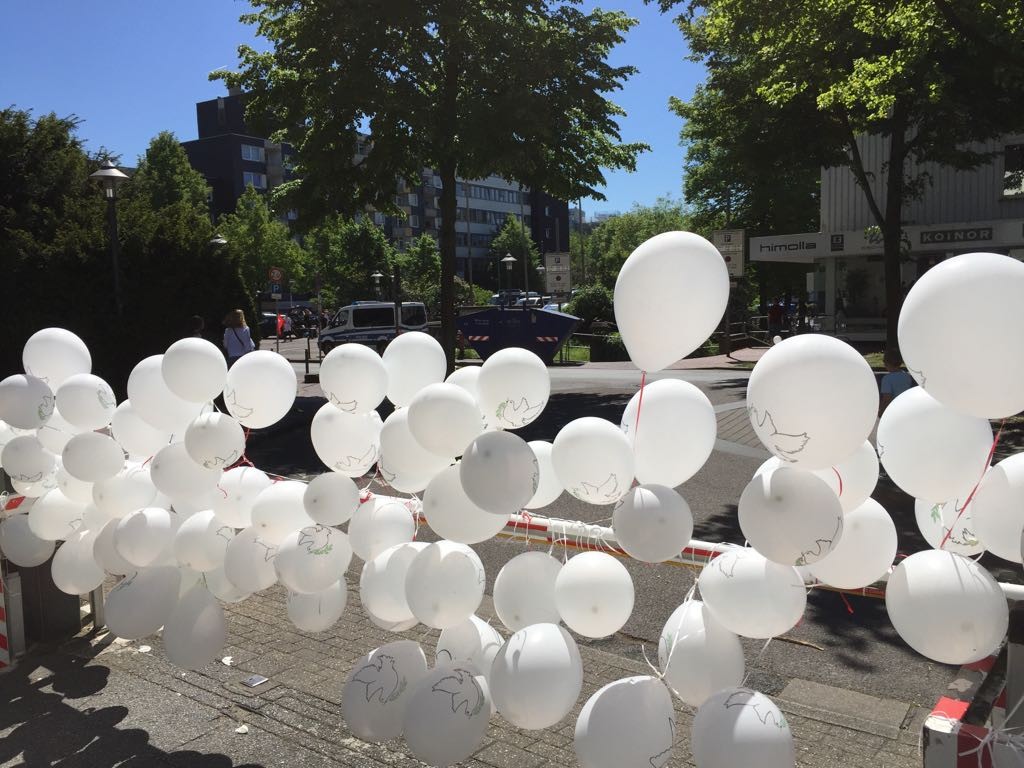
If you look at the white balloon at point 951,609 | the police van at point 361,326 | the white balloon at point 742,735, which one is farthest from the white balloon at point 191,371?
the police van at point 361,326

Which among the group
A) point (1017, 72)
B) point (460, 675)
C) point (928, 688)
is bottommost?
point (928, 688)

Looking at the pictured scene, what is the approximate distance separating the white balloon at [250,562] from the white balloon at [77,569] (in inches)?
46.9

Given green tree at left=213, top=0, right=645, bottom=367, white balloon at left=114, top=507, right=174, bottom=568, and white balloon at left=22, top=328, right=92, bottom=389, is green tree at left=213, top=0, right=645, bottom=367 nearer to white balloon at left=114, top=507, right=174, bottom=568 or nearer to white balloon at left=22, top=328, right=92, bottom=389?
white balloon at left=22, top=328, right=92, bottom=389

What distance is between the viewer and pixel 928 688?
436 centimetres

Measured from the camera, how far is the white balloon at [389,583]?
309cm

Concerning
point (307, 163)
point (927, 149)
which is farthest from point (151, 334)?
point (927, 149)

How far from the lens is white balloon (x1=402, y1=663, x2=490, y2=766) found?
2.69 metres

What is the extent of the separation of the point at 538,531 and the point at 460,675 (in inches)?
24.5

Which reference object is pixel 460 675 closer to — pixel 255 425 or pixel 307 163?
pixel 255 425

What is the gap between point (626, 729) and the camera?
234 centimetres

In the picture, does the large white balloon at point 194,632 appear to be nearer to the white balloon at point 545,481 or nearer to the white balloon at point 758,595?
the white balloon at point 545,481

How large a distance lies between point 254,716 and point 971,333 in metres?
3.67

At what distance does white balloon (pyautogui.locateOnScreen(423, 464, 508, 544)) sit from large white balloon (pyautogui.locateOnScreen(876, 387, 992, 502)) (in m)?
1.27

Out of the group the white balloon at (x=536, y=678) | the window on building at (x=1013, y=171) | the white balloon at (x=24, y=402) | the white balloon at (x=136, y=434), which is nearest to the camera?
the white balloon at (x=536, y=678)
